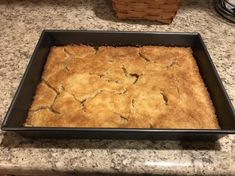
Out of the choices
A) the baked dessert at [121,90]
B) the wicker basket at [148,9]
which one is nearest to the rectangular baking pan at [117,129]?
the baked dessert at [121,90]

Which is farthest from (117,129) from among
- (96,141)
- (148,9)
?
(148,9)

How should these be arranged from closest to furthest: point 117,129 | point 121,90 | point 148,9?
point 117,129, point 121,90, point 148,9

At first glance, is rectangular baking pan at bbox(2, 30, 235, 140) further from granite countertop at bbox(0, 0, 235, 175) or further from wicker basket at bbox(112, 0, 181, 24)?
wicker basket at bbox(112, 0, 181, 24)

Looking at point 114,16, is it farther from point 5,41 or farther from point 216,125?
point 216,125

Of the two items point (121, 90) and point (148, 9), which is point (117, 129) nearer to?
point (121, 90)

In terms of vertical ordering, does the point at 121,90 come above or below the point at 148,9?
below

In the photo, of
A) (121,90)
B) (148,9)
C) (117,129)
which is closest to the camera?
(117,129)

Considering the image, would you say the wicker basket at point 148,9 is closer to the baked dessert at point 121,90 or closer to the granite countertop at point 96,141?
the granite countertop at point 96,141
